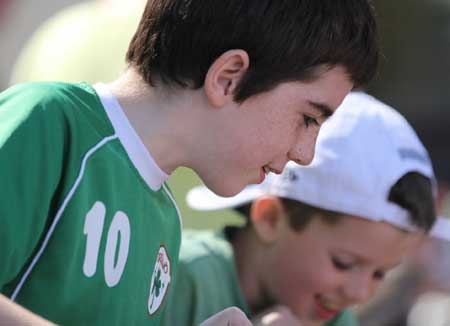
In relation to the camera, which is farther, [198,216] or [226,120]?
[198,216]

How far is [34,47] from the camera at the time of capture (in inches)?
157

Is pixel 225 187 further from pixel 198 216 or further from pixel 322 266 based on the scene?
pixel 198 216

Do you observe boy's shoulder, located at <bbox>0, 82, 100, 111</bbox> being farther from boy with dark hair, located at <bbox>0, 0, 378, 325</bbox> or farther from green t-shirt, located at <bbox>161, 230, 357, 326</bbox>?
green t-shirt, located at <bbox>161, 230, 357, 326</bbox>

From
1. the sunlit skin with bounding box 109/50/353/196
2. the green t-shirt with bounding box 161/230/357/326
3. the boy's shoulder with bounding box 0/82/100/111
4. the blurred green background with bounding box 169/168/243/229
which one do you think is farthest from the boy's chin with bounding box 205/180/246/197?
the blurred green background with bounding box 169/168/243/229

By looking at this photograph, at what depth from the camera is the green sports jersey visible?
159 cm

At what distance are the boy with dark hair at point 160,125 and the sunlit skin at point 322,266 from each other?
848 mm

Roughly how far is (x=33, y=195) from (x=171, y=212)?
21.1 inches

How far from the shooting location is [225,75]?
73.7 inches

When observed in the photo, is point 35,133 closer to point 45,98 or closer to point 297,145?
point 45,98

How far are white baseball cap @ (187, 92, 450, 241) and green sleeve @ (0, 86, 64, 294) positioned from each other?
123 centimetres

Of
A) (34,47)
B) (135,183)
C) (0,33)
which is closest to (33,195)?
(135,183)

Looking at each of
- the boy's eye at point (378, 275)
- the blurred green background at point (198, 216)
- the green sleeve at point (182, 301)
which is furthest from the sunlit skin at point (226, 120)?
the blurred green background at point (198, 216)

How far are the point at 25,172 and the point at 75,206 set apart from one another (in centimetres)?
12

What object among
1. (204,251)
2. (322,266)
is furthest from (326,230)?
(204,251)
